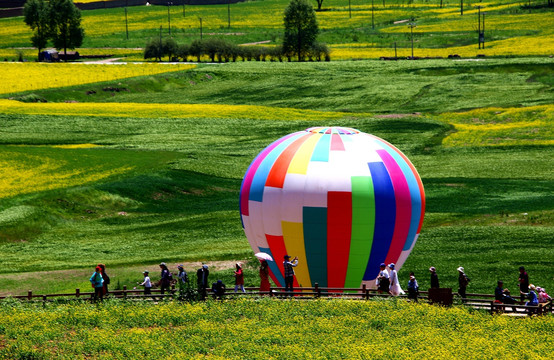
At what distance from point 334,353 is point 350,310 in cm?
444

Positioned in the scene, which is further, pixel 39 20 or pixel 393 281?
pixel 39 20

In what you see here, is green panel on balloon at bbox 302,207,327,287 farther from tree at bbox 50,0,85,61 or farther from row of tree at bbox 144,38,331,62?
tree at bbox 50,0,85,61

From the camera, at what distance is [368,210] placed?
116ft

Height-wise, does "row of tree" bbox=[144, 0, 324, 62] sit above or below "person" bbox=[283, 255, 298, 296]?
above

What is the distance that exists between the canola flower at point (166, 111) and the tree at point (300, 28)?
51.3 m

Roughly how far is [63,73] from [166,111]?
3677cm

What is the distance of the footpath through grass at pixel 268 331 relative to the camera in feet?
97.3

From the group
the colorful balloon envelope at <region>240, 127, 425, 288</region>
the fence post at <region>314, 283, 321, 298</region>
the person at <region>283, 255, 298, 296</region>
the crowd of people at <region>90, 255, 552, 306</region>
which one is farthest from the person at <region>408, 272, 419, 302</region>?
the person at <region>283, 255, 298, 296</region>

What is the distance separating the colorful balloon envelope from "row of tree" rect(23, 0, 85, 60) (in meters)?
144

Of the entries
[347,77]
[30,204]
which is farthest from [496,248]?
[347,77]

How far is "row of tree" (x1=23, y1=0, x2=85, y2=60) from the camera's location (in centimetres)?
17338

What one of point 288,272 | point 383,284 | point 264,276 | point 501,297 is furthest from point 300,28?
point 501,297

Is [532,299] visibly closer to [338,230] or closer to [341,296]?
[341,296]

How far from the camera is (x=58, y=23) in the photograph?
17375 centimetres
